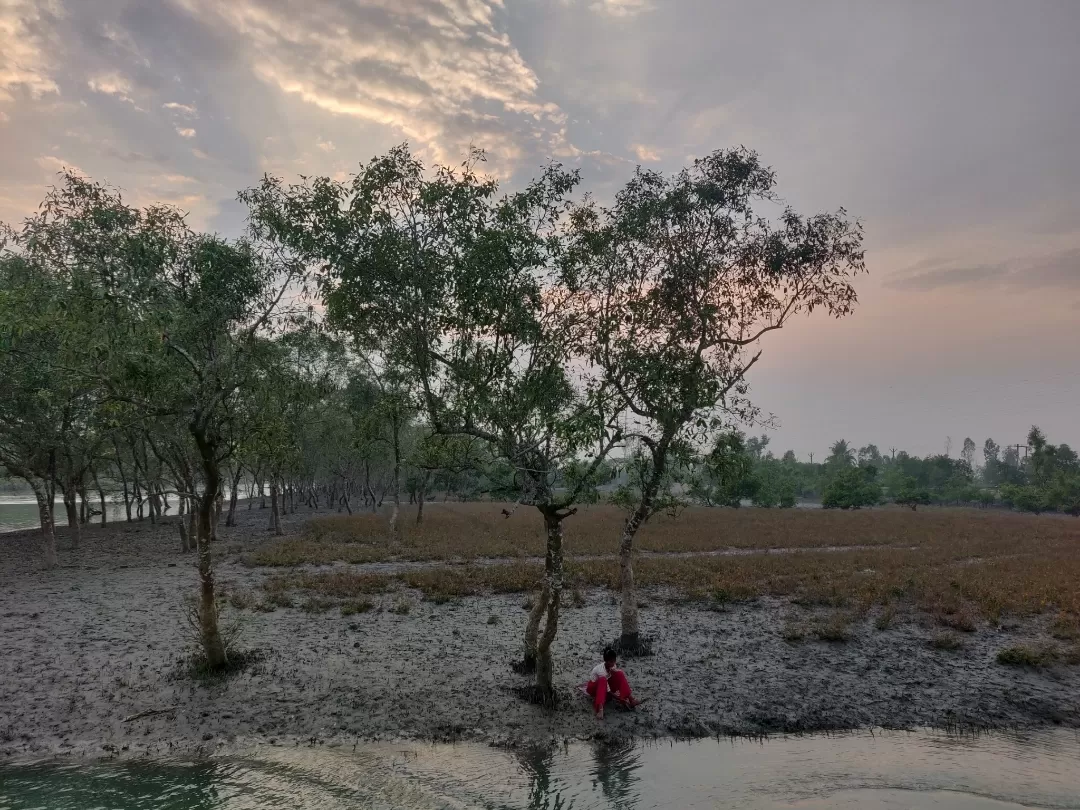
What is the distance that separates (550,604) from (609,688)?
7.78 feet

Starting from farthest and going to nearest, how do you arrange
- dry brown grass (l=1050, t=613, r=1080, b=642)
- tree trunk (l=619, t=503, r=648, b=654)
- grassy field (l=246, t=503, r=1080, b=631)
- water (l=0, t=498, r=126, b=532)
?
1. water (l=0, t=498, r=126, b=532)
2. grassy field (l=246, t=503, r=1080, b=631)
3. dry brown grass (l=1050, t=613, r=1080, b=642)
4. tree trunk (l=619, t=503, r=648, b=654)

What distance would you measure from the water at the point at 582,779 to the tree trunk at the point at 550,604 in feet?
4.61

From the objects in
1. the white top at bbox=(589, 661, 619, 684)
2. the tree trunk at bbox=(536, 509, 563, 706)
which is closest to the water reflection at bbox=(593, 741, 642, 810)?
the white top at bbox=(589, 661, 619, 684)

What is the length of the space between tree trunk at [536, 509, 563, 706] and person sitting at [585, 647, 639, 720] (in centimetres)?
91

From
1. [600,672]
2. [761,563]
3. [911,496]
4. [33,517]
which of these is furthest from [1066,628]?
[33,517]

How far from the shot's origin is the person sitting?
12727 mm

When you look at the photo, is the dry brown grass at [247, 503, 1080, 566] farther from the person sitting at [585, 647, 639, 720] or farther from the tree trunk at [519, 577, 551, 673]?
the person sitting at [585, 647, 639, 720]

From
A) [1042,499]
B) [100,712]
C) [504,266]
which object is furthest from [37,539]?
[1042,499]

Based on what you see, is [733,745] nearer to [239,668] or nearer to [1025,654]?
[1025,654]

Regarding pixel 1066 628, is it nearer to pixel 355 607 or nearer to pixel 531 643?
pixel 531 643

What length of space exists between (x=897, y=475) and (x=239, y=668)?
441 feet

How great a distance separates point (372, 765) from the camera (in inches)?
436

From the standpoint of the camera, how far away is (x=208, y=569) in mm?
13203

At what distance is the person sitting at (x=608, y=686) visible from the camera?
41.8 ft
